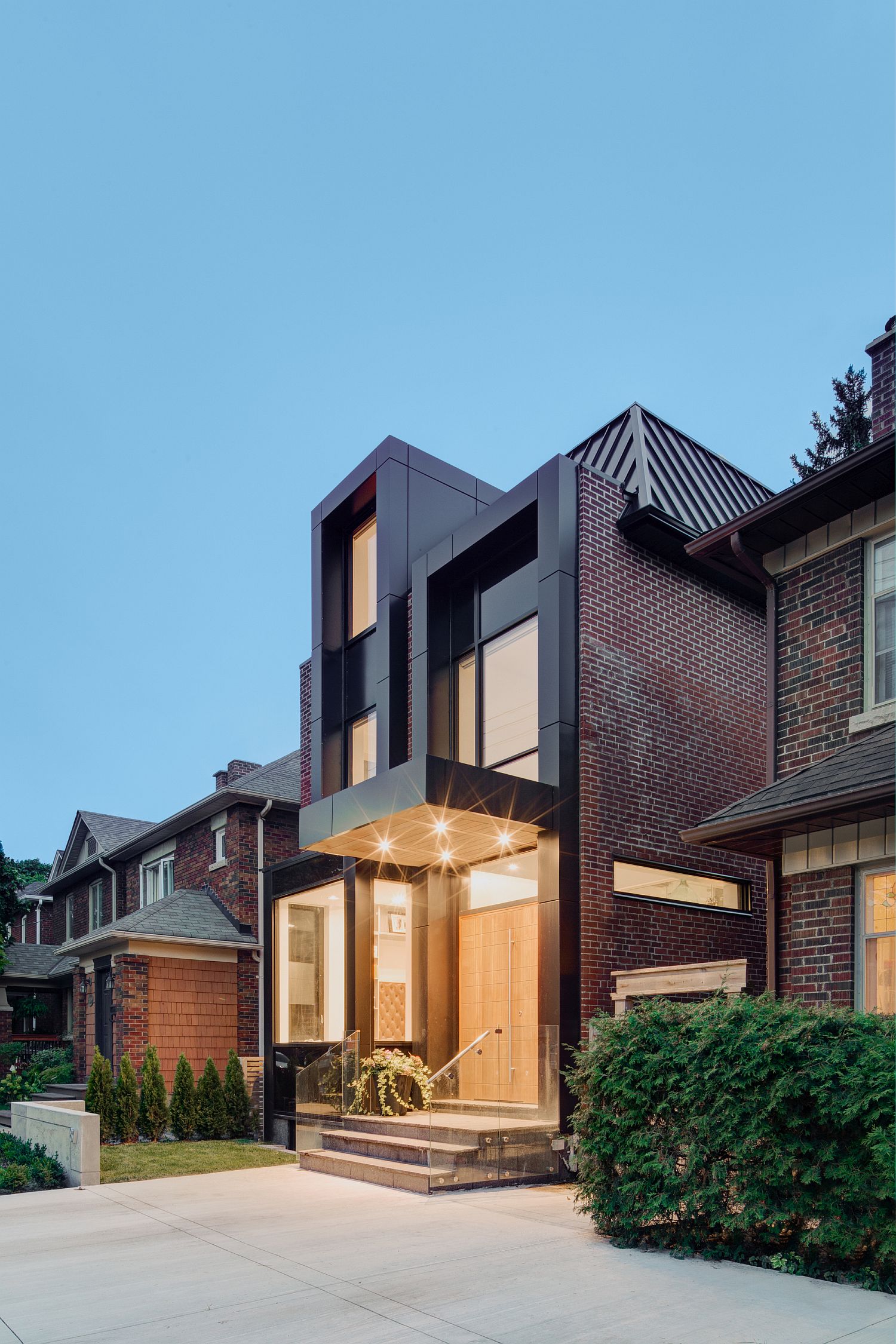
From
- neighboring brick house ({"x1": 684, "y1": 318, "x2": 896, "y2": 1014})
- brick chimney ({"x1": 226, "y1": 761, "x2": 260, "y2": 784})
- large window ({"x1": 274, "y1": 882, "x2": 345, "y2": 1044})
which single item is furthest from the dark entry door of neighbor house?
neighboring brick house ({"x1": 684, "y1": 318, "x2": 896, "y2": 1014})

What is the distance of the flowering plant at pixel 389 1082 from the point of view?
13.2 metres

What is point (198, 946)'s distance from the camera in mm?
19922

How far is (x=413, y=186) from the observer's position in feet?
466

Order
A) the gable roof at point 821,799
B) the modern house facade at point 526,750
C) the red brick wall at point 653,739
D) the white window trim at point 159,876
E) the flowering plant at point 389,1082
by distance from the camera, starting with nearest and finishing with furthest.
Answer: the gable roof at point 821,799 → the modern house facade at point 526,750 → the red brick wall at point 653,739 → the flowering plant at point 389,1082 → the white window trim at point 159,876

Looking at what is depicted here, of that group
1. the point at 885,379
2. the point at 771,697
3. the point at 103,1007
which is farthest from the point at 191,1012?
the point at 885,379

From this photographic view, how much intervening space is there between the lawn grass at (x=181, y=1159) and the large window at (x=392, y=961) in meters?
2.10

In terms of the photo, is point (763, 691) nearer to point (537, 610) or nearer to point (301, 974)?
point (537, 610)

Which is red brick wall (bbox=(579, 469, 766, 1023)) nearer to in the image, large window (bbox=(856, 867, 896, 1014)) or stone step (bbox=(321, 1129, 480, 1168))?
stone step (bbox=(321, 1129, 480, 1168))

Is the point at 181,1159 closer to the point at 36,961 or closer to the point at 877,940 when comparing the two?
the point at 877,940

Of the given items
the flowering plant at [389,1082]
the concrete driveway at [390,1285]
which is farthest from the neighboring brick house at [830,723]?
the flowering plant at [389,1082]

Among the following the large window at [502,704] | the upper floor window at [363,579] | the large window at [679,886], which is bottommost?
the large window at [679,886]

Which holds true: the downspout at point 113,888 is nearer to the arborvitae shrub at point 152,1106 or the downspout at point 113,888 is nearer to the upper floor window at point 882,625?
the arborvitae shrub at point 152,1106

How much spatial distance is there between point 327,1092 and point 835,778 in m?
7.82

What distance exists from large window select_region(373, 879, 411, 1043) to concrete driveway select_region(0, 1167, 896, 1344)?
4.27m
